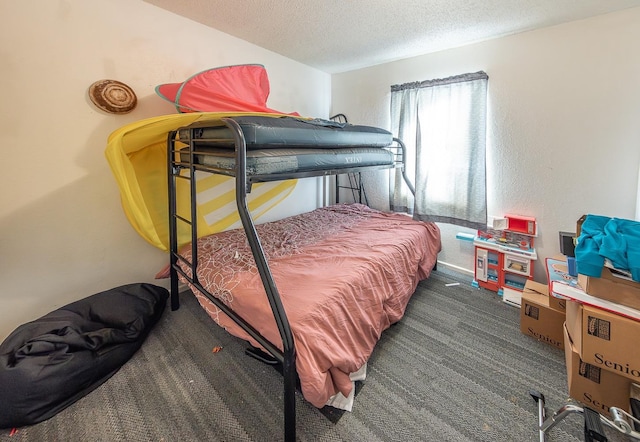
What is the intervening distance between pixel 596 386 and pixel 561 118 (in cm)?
193

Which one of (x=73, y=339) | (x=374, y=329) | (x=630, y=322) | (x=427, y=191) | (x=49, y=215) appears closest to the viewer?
(x=630, y=322)

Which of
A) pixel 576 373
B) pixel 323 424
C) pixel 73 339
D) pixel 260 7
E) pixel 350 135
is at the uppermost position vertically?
pixel 260 7

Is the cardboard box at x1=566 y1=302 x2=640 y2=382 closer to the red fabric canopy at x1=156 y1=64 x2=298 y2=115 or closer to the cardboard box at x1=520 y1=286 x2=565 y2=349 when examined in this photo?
the cardboard box at x1=520 y1=286 x2=565 y2=349

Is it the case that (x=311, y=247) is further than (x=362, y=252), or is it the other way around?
(x=311, y=247)

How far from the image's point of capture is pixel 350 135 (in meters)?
1.83

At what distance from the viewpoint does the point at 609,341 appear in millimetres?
1205

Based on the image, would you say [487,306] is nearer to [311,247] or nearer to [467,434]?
[467,434]

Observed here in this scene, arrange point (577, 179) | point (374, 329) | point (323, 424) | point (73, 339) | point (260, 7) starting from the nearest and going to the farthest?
point (323, 424)
point (73, 339)
point (374, 329)
point (260, 7)
point (577, 179)

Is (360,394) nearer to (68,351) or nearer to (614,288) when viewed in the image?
(614,288)

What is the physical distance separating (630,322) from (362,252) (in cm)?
135

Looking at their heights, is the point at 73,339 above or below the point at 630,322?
below

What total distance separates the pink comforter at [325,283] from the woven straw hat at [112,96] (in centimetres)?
114

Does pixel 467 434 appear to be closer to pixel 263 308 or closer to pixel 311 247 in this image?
pixel 263 308

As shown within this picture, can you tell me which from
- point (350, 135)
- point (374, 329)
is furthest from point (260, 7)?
point (374, 329)
